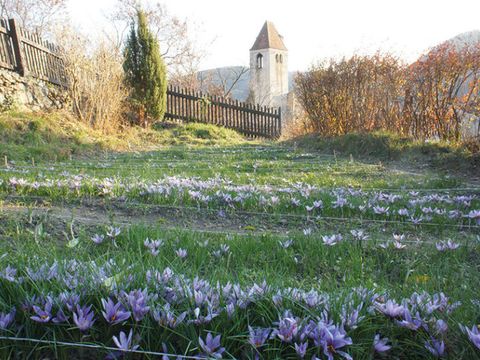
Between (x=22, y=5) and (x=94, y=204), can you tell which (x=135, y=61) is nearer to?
(x=94, y=204)

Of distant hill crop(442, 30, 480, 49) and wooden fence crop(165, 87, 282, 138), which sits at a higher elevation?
distant hill crop(442, 30, 480, 49)

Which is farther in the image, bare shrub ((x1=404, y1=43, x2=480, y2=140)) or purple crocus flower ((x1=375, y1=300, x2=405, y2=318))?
bare shrub ((x1=404, y1=43, x2=480, y2=140))

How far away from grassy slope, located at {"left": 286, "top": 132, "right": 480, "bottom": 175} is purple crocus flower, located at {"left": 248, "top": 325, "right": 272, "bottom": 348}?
6588 mm

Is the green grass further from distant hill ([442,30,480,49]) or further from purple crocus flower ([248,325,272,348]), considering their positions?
distant hill ([442,30,480,49])

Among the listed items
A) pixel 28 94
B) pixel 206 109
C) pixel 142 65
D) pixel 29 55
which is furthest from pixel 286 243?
pixel 206 109

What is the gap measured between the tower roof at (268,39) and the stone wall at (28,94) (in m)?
63.4

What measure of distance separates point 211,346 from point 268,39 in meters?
76.3

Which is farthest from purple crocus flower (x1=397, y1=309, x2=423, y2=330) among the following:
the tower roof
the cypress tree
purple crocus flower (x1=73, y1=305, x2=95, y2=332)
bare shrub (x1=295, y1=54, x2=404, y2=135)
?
the tower roof

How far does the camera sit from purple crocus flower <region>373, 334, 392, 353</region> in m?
1.15

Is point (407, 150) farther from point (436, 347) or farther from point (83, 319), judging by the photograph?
point (83, 319)

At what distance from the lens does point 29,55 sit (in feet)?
38.8

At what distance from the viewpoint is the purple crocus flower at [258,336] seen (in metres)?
1.13

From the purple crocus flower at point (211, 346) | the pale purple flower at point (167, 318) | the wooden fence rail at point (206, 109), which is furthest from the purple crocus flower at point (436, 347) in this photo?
the wooden fence rail at point (206, 109)

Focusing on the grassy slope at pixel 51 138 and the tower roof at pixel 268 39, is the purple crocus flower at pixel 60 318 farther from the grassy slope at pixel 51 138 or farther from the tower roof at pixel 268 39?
the tower roof at pixel 268 39
